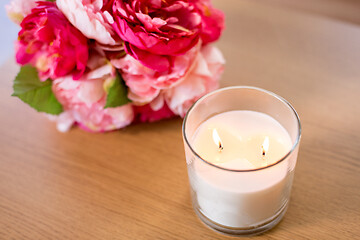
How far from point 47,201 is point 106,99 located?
0.14 meters

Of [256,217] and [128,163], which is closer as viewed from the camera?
[256,217]

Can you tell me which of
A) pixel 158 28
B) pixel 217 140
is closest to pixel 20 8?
pixel 158 28

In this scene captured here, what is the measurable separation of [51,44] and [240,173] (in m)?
0.27

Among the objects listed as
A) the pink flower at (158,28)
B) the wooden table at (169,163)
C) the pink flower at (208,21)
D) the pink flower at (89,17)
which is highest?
the pink flower at (89,17)

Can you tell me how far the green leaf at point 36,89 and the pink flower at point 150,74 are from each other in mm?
94

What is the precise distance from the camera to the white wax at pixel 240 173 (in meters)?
0.41

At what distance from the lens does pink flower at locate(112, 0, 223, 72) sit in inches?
18.6

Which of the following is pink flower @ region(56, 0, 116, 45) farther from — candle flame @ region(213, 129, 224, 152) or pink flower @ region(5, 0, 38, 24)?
candle flame @ region(213, 129, 224, 152)

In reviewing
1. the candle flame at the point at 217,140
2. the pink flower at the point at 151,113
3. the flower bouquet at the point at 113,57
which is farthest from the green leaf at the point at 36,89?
the candle flame at the point at 217,140

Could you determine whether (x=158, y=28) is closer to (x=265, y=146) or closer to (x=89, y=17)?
(x=89, y=17)

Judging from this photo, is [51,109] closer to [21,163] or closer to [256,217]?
[21,163]

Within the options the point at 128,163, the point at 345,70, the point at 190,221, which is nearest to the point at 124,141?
the point at 128,163

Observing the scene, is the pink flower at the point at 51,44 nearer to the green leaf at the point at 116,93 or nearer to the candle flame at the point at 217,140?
the green leaf at the point at 116,93

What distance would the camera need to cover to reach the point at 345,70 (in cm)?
62
